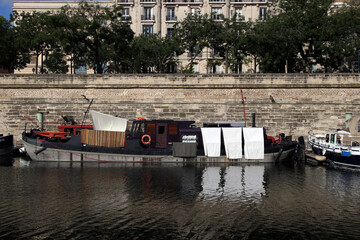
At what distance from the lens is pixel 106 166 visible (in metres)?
31.5

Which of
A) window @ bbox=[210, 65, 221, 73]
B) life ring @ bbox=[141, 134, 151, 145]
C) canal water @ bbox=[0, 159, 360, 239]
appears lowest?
canal water @ bbox=[0, 159, 360, 239]

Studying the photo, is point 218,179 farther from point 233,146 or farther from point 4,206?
point 4,206

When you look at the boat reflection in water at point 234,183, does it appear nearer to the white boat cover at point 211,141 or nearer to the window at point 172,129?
the white boat cover at point 211,141

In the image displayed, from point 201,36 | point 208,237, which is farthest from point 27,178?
point 201,36

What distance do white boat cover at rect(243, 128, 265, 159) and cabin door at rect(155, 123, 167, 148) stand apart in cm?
654

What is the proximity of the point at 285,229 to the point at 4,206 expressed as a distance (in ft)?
44.3

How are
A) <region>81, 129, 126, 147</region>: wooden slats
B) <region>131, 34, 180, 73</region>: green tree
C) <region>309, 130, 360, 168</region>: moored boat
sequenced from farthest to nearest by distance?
<region>131, 34, 180, 73</region>: green tree, <region>81, 129, 126, 147</region>: wooden slats, <region>309, 130, 360, 168</region>: moored boat

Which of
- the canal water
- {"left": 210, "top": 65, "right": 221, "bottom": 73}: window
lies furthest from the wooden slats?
{"left": 210, "top": 65, "right": 221, "bottom": 73}: window

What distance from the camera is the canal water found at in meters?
16.9

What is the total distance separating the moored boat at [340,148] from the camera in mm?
30406

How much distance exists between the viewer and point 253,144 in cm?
3269

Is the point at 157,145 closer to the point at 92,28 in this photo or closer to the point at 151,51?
the point at 92,28

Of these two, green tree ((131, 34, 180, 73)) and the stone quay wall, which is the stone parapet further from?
green tree ((131, 34, 180, 73))

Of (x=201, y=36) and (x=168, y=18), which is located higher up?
(x=168, y=18)
